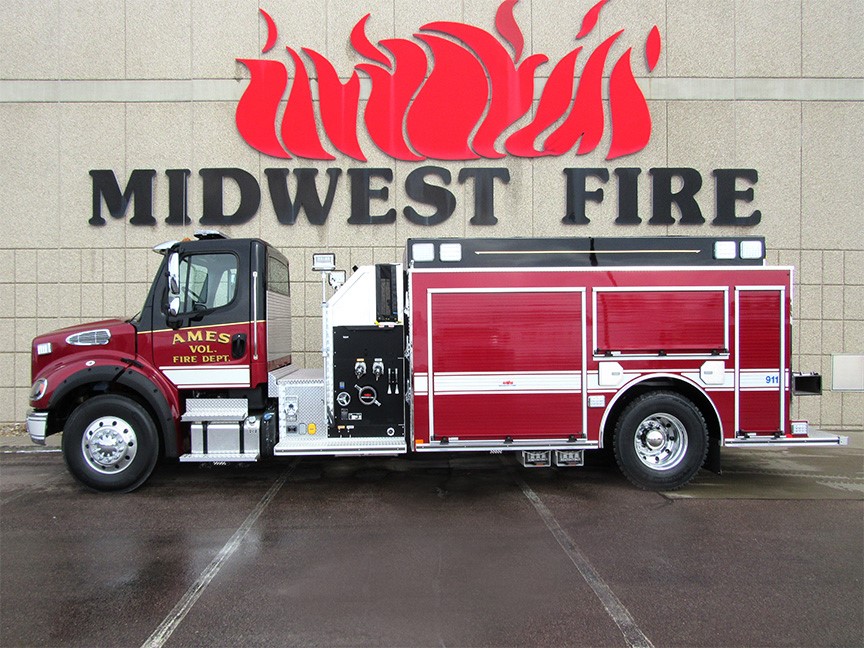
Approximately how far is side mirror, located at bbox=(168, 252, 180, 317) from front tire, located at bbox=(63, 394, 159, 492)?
1.07 metres

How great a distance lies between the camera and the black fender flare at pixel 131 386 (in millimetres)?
6012

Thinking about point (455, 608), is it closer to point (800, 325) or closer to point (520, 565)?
→ point (520, 565)

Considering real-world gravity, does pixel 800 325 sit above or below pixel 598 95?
below

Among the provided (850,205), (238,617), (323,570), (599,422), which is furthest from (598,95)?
(238,617)

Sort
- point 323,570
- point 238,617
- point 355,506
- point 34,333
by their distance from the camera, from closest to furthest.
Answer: point 238,617, point 323,570, point 355,506, point 34,333

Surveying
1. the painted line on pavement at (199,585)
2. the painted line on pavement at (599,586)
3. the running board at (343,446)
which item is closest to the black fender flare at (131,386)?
the running board at (343,446)

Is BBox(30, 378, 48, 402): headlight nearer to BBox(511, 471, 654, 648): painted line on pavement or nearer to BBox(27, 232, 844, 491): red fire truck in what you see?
BBox(27, 232, 844, 491): red fire truck

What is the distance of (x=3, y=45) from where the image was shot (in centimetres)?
1011

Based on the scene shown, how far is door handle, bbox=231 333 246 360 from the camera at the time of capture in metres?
6.19

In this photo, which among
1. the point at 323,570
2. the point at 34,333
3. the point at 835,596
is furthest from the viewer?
the point at 34,333

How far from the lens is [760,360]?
241 inches

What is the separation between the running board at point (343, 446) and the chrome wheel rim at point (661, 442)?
2.60 m

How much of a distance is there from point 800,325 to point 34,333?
13.4 m

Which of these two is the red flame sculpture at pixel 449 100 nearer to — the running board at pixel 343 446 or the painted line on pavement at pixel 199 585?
the running board at pixel 343 446
